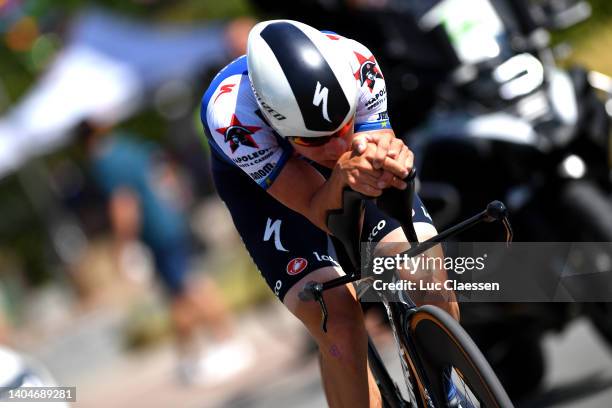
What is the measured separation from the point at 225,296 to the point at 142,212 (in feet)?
9.67

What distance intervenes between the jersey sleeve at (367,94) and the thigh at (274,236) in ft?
1.83

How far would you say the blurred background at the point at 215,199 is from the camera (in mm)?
5742

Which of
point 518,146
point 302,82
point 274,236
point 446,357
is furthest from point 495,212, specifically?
point 518,146

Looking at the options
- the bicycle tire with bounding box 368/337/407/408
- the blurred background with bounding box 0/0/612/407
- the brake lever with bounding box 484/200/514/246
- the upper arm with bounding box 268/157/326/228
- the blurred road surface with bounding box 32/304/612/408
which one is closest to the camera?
the brake lever with bounding box 484/200/514/246

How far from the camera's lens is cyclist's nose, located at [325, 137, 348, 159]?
3875mm

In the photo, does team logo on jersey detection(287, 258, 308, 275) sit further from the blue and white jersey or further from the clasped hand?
the clasped hand

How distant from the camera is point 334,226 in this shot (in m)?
3.82

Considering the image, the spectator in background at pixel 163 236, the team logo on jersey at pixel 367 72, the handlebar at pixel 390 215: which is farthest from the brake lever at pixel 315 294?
the spectator in background at pixel 163 236

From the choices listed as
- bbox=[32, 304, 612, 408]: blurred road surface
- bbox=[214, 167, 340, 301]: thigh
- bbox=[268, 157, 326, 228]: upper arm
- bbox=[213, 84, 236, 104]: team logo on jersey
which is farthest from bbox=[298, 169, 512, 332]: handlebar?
bbox=[32, 304, 612, 408]: blurred road surface

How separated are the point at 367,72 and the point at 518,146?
5.88 feet

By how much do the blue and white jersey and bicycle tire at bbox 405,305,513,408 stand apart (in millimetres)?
776

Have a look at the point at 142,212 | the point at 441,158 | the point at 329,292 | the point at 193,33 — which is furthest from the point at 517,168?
the point at 193,33

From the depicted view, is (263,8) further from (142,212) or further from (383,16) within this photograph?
(142,212)

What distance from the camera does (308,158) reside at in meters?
4.23
